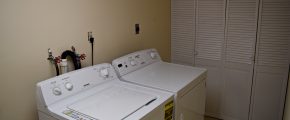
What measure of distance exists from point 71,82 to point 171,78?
2.70 ft

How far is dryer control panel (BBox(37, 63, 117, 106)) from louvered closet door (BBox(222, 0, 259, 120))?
154cm

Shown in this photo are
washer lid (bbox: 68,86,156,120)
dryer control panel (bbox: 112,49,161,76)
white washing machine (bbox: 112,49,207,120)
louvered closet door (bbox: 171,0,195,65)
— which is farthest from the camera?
louvered closet door (bbox: 171,0,195,65)

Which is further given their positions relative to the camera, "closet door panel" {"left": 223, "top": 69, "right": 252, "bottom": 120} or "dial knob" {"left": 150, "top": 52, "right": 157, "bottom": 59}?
"closet door panel" {"left": 223, "top": 69, "right": 252, "bottom": 120}

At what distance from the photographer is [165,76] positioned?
82.3 inches

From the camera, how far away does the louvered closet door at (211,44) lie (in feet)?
9.23

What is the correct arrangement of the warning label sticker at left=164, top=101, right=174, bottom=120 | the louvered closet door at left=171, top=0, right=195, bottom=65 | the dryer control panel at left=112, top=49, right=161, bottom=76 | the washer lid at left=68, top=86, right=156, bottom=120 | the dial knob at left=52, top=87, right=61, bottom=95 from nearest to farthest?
the washer lid at left=68, top=86, right=156, bottom=120 → the dial knob at left=52, top=87, right=61, bottom=95 → the warning label sticker at left=164, top=101, right=174, bottom=120 → the dryer control panel at left=112, top=49, right=161, bottom=76 → the louvered closet door at left=171, top=0, right=195, bottom=65

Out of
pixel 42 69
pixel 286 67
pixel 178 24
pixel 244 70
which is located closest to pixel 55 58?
pixel 42 69

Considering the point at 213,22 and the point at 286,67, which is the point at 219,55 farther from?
the point at 286,67

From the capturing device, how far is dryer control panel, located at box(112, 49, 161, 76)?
2.04 meters

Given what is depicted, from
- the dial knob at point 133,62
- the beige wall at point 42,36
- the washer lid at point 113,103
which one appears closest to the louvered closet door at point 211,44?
the beige wall at point 42,36

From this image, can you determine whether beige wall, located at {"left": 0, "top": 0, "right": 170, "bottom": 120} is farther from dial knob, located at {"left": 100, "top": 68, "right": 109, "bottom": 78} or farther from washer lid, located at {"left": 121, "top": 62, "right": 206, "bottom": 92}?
washer lid, located at {"left": 121, "top": 62, "right": 206, "bottom": 92}

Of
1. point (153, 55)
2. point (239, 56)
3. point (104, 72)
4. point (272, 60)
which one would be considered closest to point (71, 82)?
point (104, 72)

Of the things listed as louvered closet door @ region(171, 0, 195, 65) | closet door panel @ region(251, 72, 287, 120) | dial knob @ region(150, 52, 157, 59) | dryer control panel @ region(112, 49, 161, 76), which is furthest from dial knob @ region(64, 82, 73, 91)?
closet door panel @ region(251, 72, 287, 120)

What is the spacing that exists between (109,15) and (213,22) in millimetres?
1321
